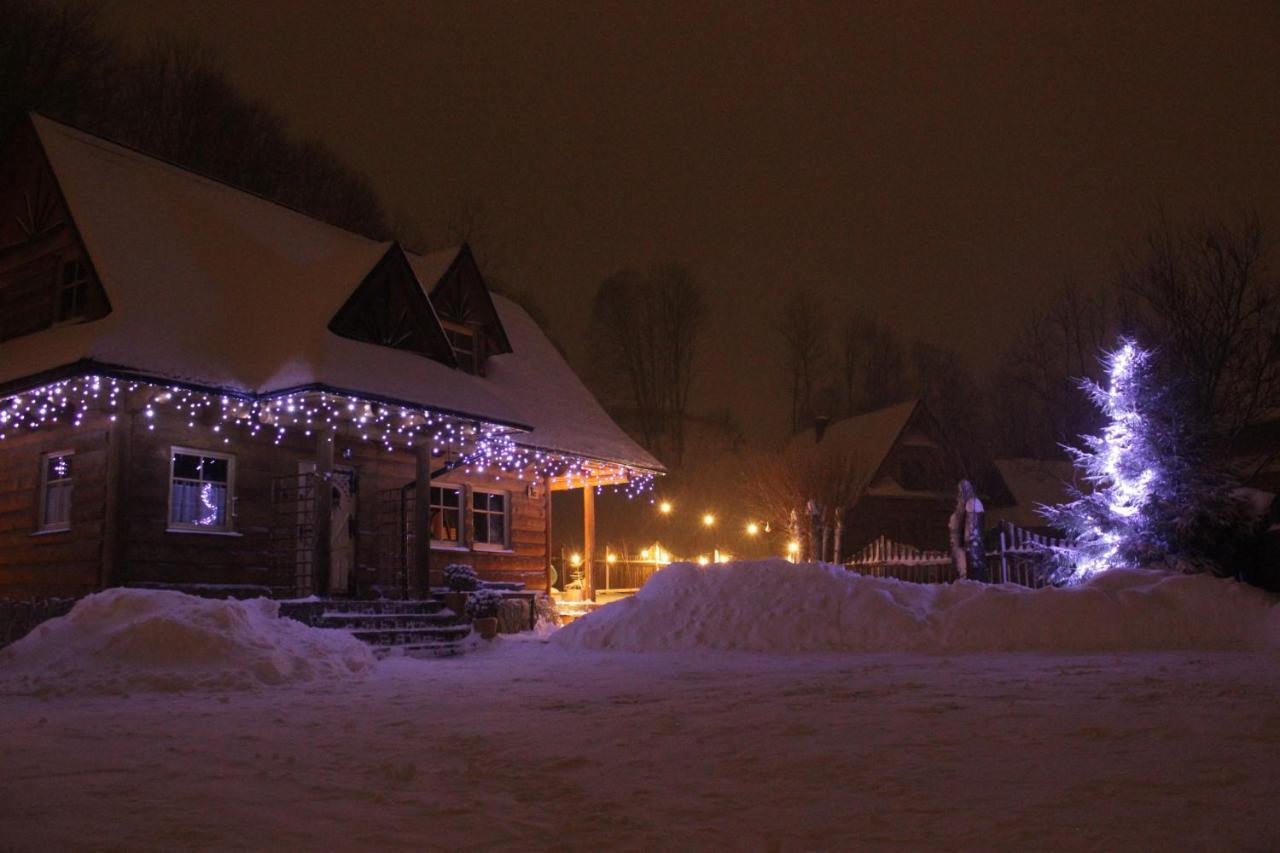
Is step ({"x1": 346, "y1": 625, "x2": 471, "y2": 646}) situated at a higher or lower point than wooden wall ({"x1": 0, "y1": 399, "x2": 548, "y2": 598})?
lower

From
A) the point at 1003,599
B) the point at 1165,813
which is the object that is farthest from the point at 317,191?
the point at 1165,813

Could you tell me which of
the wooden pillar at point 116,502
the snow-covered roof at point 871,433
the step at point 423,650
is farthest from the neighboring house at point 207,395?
the snow-covered roof at point 871,433

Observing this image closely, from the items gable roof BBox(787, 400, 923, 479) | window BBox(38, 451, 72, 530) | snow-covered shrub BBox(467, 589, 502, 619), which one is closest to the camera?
window BBox(38, 451, 72, 530)

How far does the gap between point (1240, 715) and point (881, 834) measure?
14.0 feet

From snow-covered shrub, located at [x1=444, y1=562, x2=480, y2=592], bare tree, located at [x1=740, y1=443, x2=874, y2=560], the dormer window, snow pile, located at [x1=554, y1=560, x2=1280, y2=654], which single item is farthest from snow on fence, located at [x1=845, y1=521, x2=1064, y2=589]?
bare tree, located at [x1=740, y1=443, x2=874, y2=560]

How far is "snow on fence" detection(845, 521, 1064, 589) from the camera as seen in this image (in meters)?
19.1

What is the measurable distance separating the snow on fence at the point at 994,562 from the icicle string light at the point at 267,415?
27.3ft

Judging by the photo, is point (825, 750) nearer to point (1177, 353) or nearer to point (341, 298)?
point (341, 298)

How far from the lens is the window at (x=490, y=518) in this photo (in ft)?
72.5

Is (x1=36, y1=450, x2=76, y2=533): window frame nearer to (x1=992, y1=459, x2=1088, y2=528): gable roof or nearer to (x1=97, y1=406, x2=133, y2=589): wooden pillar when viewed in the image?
(x1=97, y1=406, x2=133, y2=589): wooden pillar

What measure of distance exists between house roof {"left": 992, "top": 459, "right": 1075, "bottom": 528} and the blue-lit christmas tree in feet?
79.5

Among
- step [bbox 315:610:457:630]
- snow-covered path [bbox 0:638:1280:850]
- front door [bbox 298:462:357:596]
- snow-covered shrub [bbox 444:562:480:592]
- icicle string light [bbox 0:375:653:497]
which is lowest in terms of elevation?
snow-covered path [bbox 0:638:1280:850]

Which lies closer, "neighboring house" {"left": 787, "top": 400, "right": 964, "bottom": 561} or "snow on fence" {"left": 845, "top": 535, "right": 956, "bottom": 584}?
"snow on fence" {"left": 845, "top": 535, "right": 956, "bottom": 584}

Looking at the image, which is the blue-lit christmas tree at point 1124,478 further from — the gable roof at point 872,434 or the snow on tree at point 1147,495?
the gable roof at point 872,434
